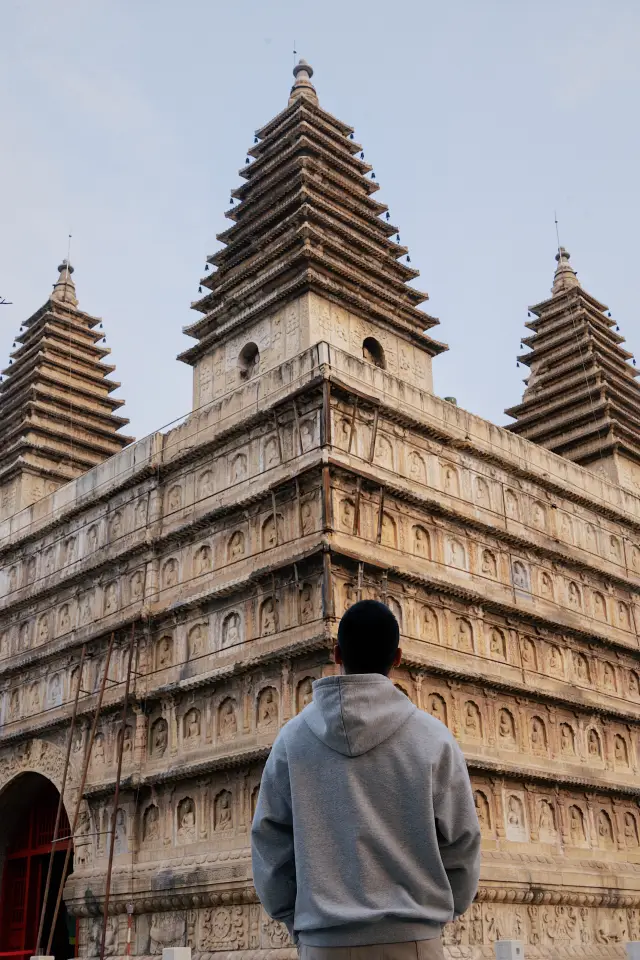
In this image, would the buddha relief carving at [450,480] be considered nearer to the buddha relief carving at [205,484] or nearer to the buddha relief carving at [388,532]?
the buddha relief carving at [388,532]

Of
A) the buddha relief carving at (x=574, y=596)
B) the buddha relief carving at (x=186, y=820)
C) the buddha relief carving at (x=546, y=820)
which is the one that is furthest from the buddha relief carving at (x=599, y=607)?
the buddha relief carving at (x=186, y=820)

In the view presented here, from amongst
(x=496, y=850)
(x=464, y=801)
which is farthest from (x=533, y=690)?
(x=464, y=801)

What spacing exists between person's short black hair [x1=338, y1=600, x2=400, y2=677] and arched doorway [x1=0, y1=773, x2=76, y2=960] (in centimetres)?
2125

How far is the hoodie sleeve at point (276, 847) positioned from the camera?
3.53 meters

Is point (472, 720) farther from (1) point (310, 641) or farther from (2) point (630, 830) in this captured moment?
(2) point (630, 830)

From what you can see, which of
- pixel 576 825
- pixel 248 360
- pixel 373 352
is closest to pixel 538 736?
pixel 576 825

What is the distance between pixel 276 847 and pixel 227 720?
53.3 ft

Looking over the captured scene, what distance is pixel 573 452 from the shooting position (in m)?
30.8

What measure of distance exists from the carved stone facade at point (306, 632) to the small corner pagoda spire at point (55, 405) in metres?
5.93

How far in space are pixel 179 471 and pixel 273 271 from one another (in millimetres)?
5839

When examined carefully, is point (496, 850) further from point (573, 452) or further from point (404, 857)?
point (404, 857)

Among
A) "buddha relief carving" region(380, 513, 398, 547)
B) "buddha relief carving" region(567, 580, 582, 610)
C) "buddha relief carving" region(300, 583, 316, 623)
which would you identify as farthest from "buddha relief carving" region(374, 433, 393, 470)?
"buddha relief carving" region(567, 580, 582, 610)

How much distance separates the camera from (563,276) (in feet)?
118

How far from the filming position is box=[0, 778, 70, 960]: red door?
23.5 metres
